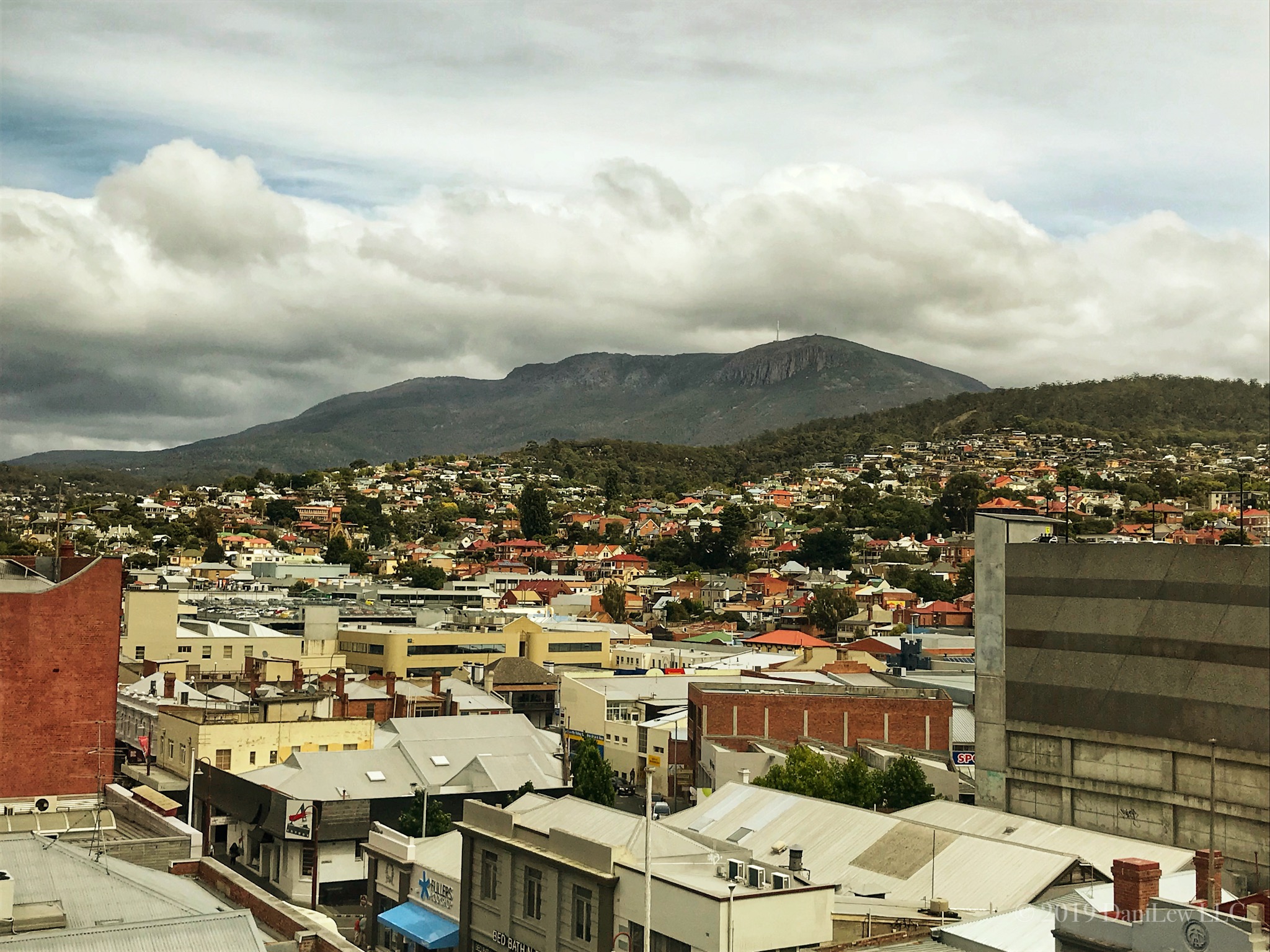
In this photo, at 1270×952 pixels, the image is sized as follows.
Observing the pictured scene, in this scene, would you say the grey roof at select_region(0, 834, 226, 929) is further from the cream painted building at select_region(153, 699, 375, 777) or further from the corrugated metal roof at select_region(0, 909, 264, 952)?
the cream painted building at select_region(153, 699, 375, 777)

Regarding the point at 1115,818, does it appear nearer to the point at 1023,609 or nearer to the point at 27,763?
the point at 1023,609

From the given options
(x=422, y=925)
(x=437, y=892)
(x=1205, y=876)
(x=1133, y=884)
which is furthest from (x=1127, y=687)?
(x=1133, y=884)

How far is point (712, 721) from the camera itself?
64.3m

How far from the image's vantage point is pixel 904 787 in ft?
161

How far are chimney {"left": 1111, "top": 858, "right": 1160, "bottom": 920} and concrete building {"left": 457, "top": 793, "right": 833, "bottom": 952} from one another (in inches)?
316

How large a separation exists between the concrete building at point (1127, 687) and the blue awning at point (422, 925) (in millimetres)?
23413

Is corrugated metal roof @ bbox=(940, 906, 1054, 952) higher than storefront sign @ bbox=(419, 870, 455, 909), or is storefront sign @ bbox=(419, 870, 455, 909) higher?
corrugated metal roof @ bbox=(940, 906, 1054, 952)

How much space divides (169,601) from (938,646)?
58761mm

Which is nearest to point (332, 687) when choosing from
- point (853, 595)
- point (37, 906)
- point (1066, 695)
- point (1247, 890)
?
point (1066, 695)

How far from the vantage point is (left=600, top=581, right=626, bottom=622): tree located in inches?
6073

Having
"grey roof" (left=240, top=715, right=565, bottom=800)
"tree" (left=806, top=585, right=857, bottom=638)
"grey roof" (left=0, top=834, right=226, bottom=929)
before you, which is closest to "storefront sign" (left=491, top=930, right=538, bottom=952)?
"grey roof" (left=0, top=834, right=226, bottom=929)

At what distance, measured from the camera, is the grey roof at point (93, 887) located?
69.4 feet

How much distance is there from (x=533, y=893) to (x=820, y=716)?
33.8 metres

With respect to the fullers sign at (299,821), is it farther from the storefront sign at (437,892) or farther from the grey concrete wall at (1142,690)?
the grey concrete wall at (1142,690)
